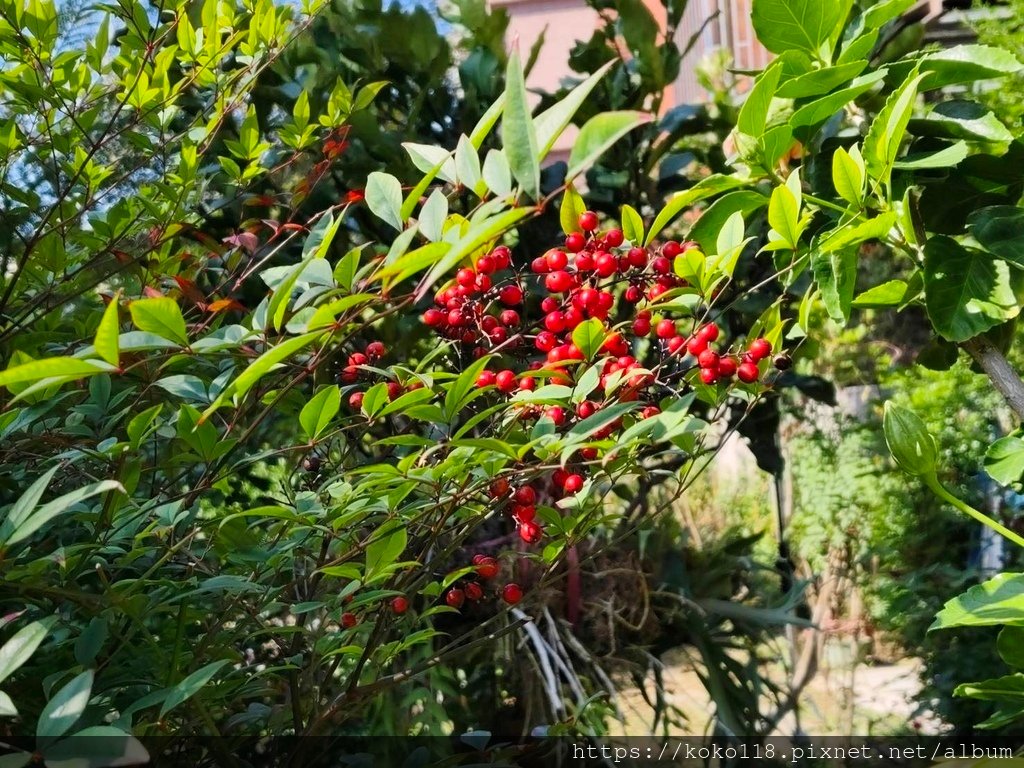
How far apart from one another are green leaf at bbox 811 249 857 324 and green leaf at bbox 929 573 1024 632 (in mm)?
241

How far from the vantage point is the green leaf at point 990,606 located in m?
0.70

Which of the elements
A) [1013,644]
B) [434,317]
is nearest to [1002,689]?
[1013,644]

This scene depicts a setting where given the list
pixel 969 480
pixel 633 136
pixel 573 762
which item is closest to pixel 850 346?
pixel 969 480

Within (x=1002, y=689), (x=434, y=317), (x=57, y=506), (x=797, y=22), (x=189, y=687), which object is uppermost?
(x=797, y=22)

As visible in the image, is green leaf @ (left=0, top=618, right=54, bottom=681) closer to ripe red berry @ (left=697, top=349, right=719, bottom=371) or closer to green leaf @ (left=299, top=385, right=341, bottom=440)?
green leaf @ (left=299, top=385, right=341, bottom=440)

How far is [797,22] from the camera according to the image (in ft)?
2.71

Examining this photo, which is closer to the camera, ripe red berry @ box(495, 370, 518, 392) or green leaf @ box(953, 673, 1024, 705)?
ripe red berry @ box(495, 370, 518, 392)

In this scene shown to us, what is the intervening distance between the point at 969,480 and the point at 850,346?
178 centimetres

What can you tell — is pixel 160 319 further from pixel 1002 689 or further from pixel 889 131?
pixel 1002 689

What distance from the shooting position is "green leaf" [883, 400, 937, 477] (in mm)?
802

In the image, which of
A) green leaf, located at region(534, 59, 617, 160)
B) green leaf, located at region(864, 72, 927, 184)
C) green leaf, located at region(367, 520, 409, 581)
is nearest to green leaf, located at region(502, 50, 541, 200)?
green leaf, located at region(534, 59, 617, 160)

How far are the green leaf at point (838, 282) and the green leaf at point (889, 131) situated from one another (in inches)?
2.6

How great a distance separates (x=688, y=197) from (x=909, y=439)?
288 millimetres

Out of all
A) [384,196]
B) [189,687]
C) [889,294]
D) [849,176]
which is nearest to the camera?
[189,687]
